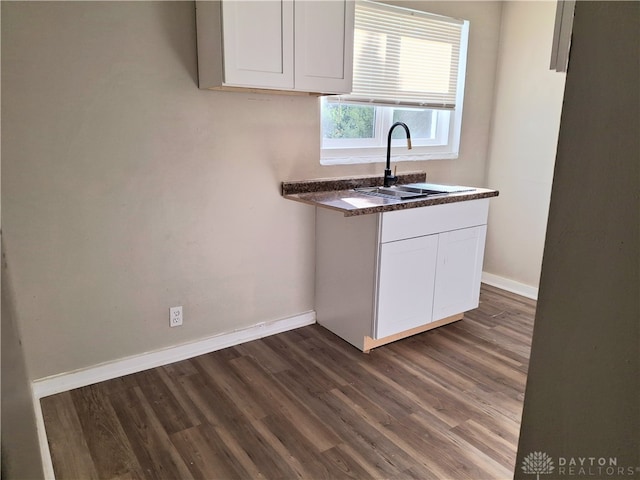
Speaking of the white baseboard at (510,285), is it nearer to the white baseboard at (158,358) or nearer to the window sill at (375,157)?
the window sill at (375,157)

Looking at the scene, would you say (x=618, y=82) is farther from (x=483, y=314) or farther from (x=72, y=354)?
(x=483, y=314)

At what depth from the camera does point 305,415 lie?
216 centimetres

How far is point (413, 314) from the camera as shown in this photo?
9.20 feet

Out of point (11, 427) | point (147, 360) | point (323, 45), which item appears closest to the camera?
point (11, 427)

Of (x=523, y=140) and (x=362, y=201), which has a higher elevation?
(x=523, y=140)

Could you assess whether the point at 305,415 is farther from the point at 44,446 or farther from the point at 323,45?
the point at 323,45

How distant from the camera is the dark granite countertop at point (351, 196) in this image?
2.42 meters

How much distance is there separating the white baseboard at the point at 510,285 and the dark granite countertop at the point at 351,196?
1.13 metres

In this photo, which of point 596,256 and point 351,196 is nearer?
point 596,256

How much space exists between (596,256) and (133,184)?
7.19ft

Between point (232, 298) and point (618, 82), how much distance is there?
2.47 metres

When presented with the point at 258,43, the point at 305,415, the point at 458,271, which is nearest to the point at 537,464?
the point at 305,415

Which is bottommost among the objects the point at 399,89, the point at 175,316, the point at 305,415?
the point at 305,415

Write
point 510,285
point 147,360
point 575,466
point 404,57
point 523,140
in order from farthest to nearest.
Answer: point 510,285 < point 523,140 < point 404,57 < point 147,360 < point 575,466
